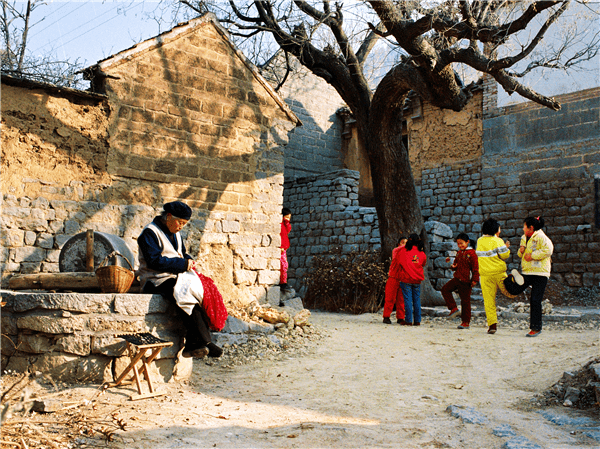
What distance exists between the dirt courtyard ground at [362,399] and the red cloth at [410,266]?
1301 millimetres

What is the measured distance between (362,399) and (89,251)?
2.96 m

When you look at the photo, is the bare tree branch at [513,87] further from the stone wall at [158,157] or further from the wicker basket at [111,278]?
the wicker basket at [111,278]

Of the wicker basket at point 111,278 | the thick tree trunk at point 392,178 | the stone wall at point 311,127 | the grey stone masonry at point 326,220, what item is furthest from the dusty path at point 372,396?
the stone wall at point 311,127

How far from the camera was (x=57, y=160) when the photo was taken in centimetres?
602

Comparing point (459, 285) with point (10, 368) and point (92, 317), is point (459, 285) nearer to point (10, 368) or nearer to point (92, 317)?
point (92, 317)

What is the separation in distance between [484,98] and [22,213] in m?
11.0

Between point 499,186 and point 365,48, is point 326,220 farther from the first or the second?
point 499,186

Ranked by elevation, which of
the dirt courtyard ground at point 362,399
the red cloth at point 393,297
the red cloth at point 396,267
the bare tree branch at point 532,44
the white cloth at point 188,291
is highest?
the bare tree branch at point 532,44

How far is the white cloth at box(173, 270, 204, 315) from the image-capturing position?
4.35 meters

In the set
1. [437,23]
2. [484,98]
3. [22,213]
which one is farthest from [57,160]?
[484,98]

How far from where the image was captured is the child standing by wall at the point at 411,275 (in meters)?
7.98

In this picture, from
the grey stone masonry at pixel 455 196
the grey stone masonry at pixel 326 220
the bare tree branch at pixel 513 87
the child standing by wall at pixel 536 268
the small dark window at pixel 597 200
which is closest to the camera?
the child standing by wall at pixel 536 268

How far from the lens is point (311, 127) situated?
1574 cm

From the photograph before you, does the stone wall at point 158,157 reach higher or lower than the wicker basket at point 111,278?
higher
